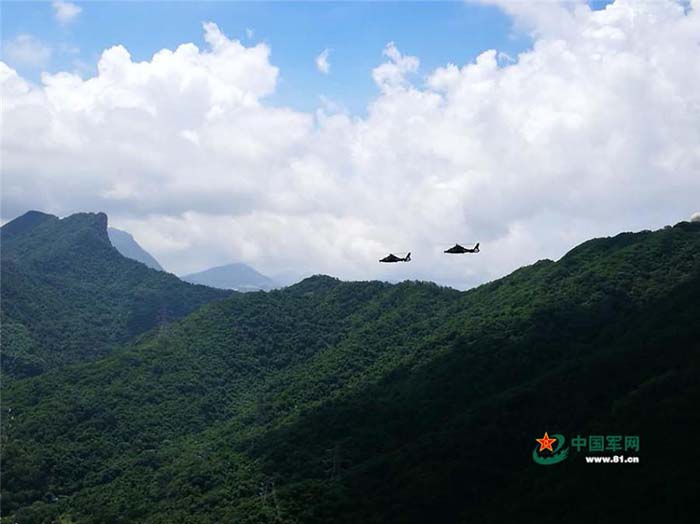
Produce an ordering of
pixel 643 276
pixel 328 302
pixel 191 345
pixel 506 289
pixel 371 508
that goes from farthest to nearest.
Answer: pixel 328 302 → pixel 191 345 → pixel 506 289 → pixel 643 276 → pixel 371 508

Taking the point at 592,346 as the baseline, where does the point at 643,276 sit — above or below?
above

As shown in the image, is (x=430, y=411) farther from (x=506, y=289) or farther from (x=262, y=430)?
(x=506, y=289)

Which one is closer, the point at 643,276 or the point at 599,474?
the point at 599,474

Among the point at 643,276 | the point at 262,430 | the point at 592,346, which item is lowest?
the point at 262,430

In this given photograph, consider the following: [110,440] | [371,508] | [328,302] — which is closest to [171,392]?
[110,440]

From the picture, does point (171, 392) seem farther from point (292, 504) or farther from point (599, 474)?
point (599, 474)

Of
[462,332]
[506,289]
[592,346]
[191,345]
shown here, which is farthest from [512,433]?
[191,345]

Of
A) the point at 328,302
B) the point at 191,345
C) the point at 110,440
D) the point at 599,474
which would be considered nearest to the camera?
the point at 599,474
